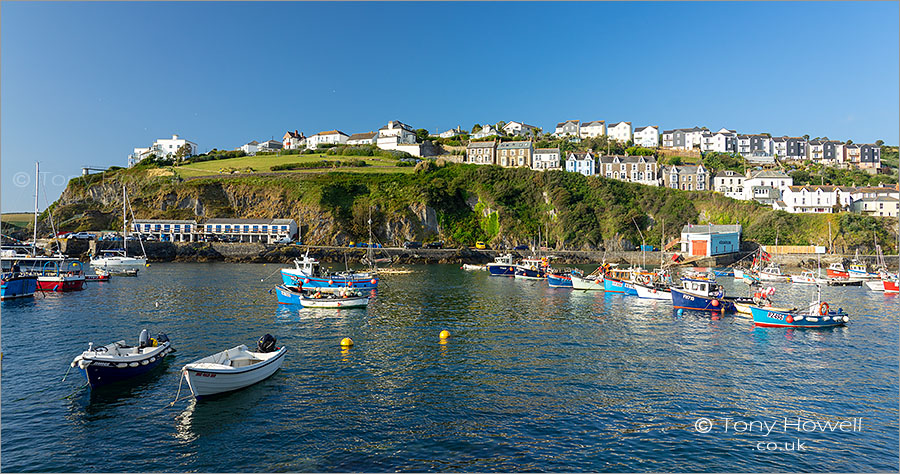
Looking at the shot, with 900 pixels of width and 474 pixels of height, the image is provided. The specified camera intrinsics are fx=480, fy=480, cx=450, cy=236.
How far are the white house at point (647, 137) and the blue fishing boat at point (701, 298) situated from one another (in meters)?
127

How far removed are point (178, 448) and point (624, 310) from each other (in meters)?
38.6

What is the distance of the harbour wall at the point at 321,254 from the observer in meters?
94.2

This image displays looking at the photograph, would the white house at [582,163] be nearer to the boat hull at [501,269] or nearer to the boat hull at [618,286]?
the boat hull at [501,269]

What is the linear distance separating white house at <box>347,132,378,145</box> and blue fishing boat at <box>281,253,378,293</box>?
116133 mm

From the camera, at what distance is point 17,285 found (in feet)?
152

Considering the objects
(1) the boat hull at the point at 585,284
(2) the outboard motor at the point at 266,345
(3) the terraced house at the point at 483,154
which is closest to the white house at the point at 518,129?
(3) the terraced house at the point at 483,154

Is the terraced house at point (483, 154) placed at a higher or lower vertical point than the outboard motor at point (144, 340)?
higher

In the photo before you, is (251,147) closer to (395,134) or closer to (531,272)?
(395,134)

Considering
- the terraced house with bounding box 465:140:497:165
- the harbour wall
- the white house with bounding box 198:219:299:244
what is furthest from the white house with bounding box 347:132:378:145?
the harbour wall

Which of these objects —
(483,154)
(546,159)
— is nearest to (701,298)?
(546,159)

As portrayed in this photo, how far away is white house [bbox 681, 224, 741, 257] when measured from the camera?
9800 centimetres

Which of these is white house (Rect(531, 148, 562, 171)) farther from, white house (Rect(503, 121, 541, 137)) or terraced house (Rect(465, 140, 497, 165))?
white house (Rect(503, 121, 541, 137))

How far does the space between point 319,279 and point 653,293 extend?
3525 centimetres

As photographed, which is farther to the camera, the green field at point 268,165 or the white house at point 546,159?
the white house at point 546,159
